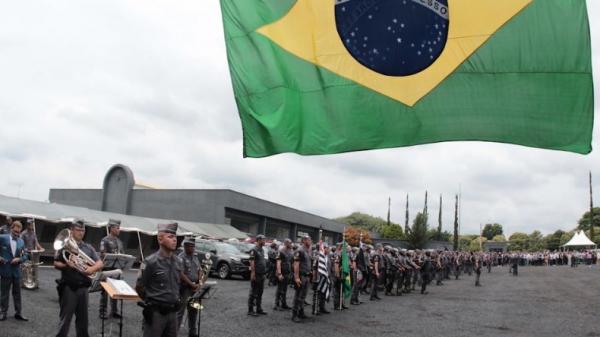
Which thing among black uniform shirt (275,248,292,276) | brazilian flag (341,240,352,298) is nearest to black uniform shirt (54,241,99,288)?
black uniform shirt (275,248,292,276)

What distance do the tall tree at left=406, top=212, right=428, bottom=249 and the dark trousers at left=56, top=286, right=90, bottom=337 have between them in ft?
215

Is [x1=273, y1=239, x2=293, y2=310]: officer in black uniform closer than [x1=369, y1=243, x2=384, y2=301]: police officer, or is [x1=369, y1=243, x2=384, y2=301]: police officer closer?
[x1=273, y1=239, x2=293, y2=310]: officer in black uniform

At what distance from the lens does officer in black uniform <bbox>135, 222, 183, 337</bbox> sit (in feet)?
18.5

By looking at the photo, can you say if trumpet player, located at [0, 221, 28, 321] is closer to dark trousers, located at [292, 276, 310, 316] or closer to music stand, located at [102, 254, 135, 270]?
music stand, located at [102, 254, 135, 270]

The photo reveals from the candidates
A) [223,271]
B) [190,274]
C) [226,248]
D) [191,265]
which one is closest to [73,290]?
[190,274]

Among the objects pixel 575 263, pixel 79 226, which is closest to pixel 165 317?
pixel 79 226

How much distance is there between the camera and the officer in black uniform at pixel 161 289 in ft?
18.5

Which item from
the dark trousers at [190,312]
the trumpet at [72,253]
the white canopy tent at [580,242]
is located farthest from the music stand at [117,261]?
the white canopy tent at [580,242]

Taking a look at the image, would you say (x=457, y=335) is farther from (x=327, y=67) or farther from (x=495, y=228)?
(x=495, y=228)

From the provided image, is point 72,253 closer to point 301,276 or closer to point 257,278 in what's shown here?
point 257,278

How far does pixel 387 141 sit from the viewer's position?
5.54 meters

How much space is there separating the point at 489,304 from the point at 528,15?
14.4 meters

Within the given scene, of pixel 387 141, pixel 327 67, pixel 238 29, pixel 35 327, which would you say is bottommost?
pixel 35 327

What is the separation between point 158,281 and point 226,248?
19641 mm
